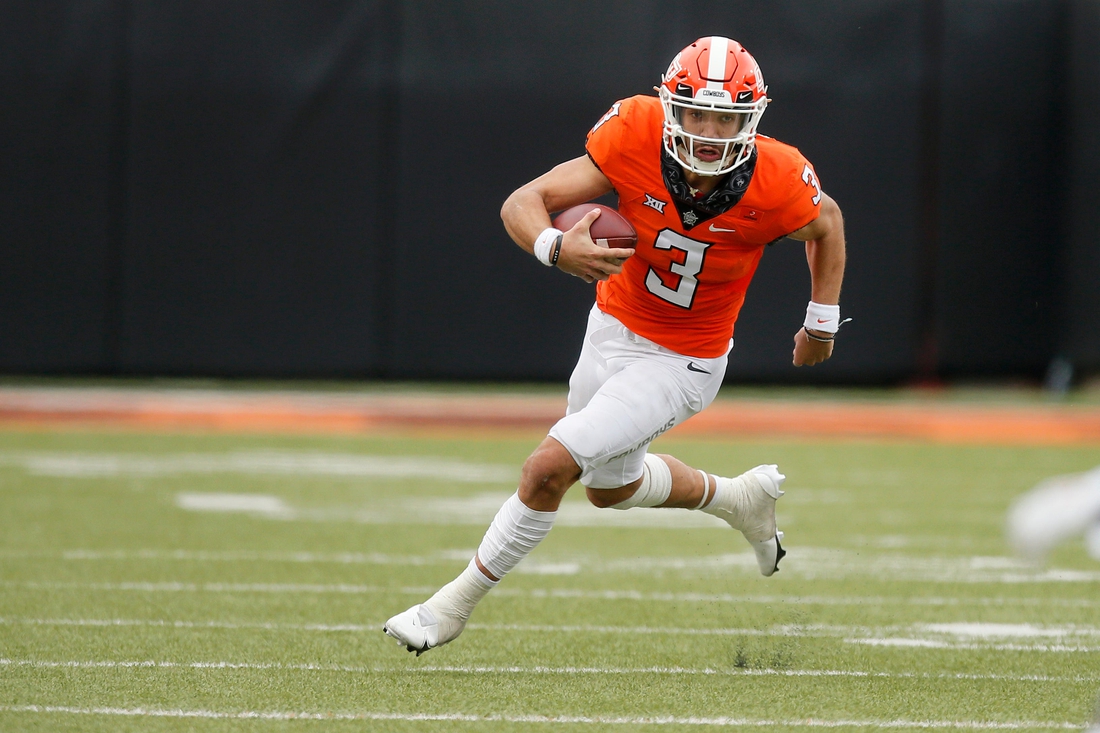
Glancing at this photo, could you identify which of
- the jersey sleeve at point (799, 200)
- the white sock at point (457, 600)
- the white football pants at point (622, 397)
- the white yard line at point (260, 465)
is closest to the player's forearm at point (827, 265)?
the jersey sleeve at point (799, 200)

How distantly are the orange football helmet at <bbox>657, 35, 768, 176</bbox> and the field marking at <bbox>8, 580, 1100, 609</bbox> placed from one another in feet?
5.80

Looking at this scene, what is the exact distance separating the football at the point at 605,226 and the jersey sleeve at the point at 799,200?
0.45 metres

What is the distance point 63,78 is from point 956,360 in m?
7.88

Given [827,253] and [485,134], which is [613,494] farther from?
[485,134]

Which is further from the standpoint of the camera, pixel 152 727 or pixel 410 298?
pixel 410 298

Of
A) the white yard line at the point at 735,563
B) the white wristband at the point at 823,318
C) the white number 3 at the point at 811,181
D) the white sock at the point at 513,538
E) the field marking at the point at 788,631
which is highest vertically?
the white number 3 at the point at 811,181

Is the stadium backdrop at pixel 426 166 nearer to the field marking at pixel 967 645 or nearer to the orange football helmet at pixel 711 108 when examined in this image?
the field marking at pixel 967 645

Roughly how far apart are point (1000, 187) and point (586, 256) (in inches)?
367

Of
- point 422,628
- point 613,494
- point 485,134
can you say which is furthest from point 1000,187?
point 422,628

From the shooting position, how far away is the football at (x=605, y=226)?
12.0ft

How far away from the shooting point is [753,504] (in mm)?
4449

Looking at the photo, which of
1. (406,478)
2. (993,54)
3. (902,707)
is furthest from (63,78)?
(902,707)

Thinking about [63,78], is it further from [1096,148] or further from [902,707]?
[902,707]

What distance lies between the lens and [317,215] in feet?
37.4
